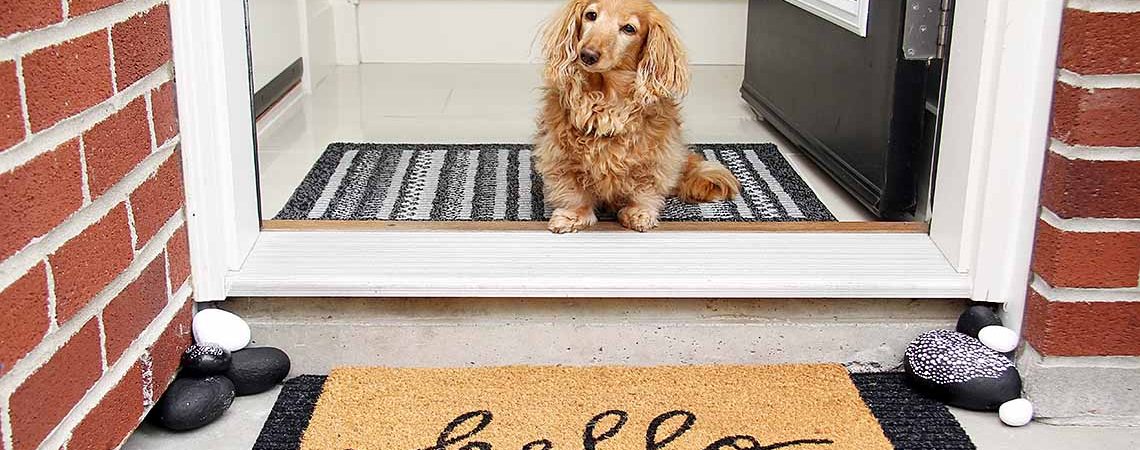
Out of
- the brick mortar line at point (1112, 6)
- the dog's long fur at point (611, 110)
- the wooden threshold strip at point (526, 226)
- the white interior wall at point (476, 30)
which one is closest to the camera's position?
the brick mortar line at point (1112, 6)

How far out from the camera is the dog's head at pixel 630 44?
2018 mm

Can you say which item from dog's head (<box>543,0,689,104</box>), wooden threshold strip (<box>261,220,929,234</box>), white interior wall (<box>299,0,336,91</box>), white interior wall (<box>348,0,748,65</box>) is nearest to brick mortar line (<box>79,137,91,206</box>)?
wooden threshold strip (<box>261,220,929,234</box>)

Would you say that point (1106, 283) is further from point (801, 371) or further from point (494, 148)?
point (494, 148)

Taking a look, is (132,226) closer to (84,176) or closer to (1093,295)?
(84,176)

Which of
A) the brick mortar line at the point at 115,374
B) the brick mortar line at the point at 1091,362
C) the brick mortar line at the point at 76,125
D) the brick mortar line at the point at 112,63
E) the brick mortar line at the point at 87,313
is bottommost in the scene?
the brick mortar line at the point at 1091,362

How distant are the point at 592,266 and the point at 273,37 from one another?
1738 mm

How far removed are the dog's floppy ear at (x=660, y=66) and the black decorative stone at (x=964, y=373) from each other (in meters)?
0.68

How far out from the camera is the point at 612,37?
2.00 m

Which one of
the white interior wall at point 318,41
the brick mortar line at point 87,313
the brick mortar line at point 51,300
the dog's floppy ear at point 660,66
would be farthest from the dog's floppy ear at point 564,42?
the white interior wall at point 318,41

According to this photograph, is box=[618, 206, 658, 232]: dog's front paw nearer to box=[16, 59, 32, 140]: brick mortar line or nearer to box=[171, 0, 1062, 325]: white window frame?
box=[171, 0, 1062, 325]: white window frame

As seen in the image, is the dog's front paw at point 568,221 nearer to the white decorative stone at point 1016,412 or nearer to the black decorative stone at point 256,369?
the black decorative stone at point 256,369

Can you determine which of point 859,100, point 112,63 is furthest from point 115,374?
point 859,100

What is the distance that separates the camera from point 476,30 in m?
4.20

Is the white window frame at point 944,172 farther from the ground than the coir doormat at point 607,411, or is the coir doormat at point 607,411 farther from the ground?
the white window frame at point 944,172
